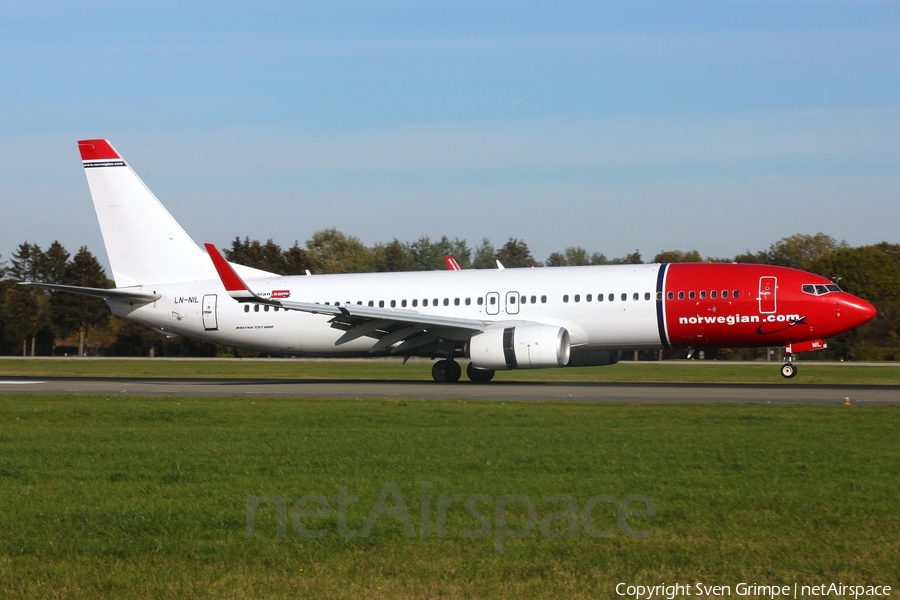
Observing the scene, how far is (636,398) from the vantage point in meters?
23.1

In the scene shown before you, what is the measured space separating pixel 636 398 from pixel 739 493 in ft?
43.8

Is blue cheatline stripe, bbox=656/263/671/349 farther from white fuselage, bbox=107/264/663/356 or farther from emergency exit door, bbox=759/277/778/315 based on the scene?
emergency exit door, bbox=759/277/778/315

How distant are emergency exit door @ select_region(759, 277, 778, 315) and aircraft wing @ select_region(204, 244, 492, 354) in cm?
785

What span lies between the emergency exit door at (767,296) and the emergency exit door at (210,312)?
17.5 metres

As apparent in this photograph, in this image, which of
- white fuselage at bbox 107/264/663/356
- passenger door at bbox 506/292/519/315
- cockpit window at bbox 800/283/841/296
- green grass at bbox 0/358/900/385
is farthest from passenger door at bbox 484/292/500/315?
cockpit window at bbox 800/283/841/296

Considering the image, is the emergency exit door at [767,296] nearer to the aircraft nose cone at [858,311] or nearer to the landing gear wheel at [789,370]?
the aircraft nose cone at [858,311]

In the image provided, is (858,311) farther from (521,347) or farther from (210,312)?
(210,312)

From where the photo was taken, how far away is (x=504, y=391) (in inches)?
1013

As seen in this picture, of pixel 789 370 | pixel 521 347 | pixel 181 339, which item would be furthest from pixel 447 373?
pixel 181 339

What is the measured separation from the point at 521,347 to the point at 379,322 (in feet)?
15.3

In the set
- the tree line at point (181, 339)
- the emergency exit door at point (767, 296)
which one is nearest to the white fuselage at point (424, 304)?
the emergency exit door at point (767, 296)

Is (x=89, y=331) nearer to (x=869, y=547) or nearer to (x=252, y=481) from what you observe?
(x=252, y=481)

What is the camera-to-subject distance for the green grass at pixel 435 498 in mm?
7020

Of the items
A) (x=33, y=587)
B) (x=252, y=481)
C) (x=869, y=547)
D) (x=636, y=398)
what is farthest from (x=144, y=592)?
(x=636, y=398)
